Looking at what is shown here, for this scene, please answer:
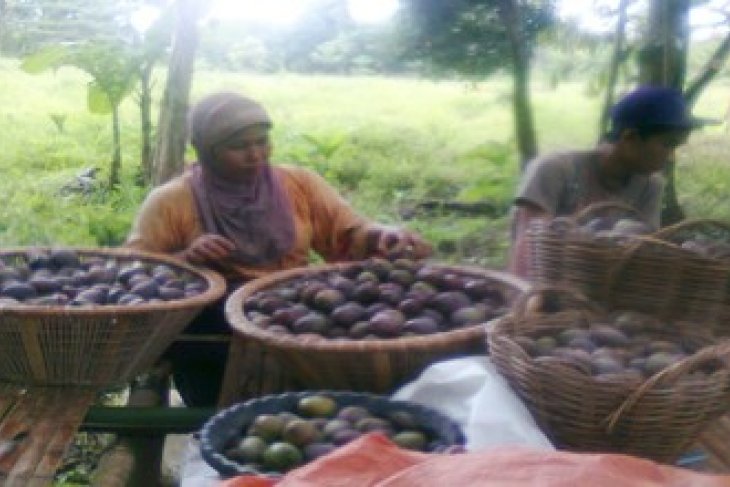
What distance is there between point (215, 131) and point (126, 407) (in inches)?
32.6

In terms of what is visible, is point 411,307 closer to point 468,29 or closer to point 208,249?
point 208,249

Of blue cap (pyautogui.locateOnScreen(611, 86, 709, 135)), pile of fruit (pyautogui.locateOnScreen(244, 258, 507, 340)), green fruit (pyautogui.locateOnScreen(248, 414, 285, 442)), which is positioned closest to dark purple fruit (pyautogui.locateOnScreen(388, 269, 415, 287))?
pile of fruit (pyautogui.locateOnScreen(244, 258, 507, 340))

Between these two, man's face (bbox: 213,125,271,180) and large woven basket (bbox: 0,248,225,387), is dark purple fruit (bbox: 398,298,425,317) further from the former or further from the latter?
man's face (bbox: 213,125,271,180)

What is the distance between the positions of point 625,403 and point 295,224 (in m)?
1.74

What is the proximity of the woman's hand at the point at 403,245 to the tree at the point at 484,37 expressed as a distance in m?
2.07

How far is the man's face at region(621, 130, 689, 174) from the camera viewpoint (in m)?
3.14

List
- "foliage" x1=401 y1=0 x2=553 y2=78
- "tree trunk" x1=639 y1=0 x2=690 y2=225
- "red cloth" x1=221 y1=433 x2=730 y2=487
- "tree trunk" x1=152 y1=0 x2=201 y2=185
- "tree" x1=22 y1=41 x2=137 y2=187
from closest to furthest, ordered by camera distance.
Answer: "red cloth" x1=221 y1=433 x2=730 y2=487, "tree trunk" x1=639 y1=0 x2=690 y2=225, "tree trunk" x1=152 y1=0 x2=201 y2=185, "foliage" x1=401 y1=0 x2=553 y2=78, "tree" x1=22 y1=41 x2=137 y2=187

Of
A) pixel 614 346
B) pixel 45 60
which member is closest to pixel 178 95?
pixel 45 60

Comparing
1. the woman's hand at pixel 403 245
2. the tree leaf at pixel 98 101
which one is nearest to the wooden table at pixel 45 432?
the woman's hand at pixel 403 245

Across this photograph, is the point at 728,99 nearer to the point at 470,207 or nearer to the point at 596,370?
the point at 470,207

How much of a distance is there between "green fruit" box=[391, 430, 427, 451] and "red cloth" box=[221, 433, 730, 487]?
0.90ft

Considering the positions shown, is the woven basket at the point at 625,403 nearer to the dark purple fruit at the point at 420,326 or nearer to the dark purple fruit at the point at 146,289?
the dark purple fruit at the point at 420,326

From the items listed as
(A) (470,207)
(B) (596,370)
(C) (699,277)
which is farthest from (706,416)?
(A) (470,207)

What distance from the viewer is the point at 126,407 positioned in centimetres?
267
